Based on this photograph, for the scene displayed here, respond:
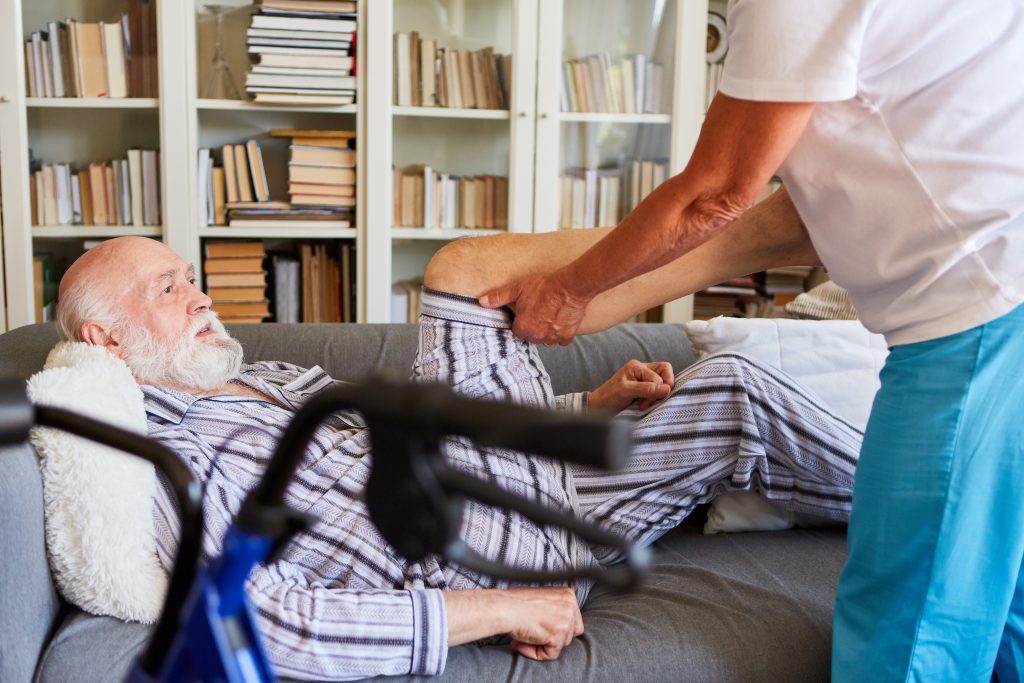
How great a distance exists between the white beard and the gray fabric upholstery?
406mm

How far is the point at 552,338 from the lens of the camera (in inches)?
57.4

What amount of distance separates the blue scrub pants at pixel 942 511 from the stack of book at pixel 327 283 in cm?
232

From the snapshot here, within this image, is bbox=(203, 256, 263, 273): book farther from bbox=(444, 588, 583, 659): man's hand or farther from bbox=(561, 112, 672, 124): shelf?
bbox=(444, 588, 583, 659): man's hand

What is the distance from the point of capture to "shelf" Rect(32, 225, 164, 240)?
9.94ft

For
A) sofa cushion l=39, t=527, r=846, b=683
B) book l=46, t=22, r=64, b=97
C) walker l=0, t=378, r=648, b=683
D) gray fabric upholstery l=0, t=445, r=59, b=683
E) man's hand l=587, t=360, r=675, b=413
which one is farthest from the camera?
book l=46, t=22, r=64, b=97

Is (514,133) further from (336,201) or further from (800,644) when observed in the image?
(800,644)

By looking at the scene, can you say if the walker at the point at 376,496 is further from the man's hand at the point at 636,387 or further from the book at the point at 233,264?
the book at the point at 233,264

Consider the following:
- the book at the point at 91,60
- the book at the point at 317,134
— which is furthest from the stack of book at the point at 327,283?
the book at the point at 91,60

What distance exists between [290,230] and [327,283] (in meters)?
0.21

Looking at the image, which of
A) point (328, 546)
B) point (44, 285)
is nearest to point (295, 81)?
point (44, 285)

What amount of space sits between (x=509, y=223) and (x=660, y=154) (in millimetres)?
554

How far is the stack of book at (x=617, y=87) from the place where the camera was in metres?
3.24

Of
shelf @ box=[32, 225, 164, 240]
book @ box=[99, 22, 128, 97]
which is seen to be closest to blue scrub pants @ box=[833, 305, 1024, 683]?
shelf @ box=[32, 225, 164, 240]

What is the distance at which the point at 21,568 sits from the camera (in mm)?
1093
